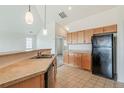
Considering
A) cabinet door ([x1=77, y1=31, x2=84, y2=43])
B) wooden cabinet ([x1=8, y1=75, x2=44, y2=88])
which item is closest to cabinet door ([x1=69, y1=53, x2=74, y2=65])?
cabinet door ([x1=77, y1=31, x2=84, y2=43])

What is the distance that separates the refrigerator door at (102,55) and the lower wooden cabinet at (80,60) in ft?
1.97

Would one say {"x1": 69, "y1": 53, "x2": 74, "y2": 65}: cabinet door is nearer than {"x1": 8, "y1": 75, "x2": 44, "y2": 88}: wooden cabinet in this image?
No

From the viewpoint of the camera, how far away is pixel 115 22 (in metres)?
4.50

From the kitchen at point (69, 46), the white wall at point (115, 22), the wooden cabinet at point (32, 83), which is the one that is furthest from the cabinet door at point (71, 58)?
the wooden cabinet at point (32, 83)

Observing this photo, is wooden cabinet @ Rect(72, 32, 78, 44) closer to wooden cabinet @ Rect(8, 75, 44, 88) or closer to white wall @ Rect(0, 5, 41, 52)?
white wall @ Rect(0, 5, 41, 52)

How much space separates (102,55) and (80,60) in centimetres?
166

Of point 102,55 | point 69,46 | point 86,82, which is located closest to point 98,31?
point 102,55

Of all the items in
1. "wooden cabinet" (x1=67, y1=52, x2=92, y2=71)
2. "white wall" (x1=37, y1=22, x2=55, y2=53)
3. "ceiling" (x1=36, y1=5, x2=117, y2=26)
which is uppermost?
"ceiling" (x1=36, y1=5, x2=117, y2=26)

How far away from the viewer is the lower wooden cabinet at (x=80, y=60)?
5.52m

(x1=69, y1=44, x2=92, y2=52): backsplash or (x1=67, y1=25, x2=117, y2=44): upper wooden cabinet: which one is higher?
(x1=67, y1=25, x2=117, y2=44): upper wooden cabinet

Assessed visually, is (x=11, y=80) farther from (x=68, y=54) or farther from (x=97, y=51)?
(x=68, y=54)

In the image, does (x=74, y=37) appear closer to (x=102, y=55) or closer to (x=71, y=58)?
(x=71, y=58)

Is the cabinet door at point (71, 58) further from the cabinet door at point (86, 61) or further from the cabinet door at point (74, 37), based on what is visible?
the cabinet door at point (86, 61)

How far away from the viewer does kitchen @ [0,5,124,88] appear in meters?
2.11
